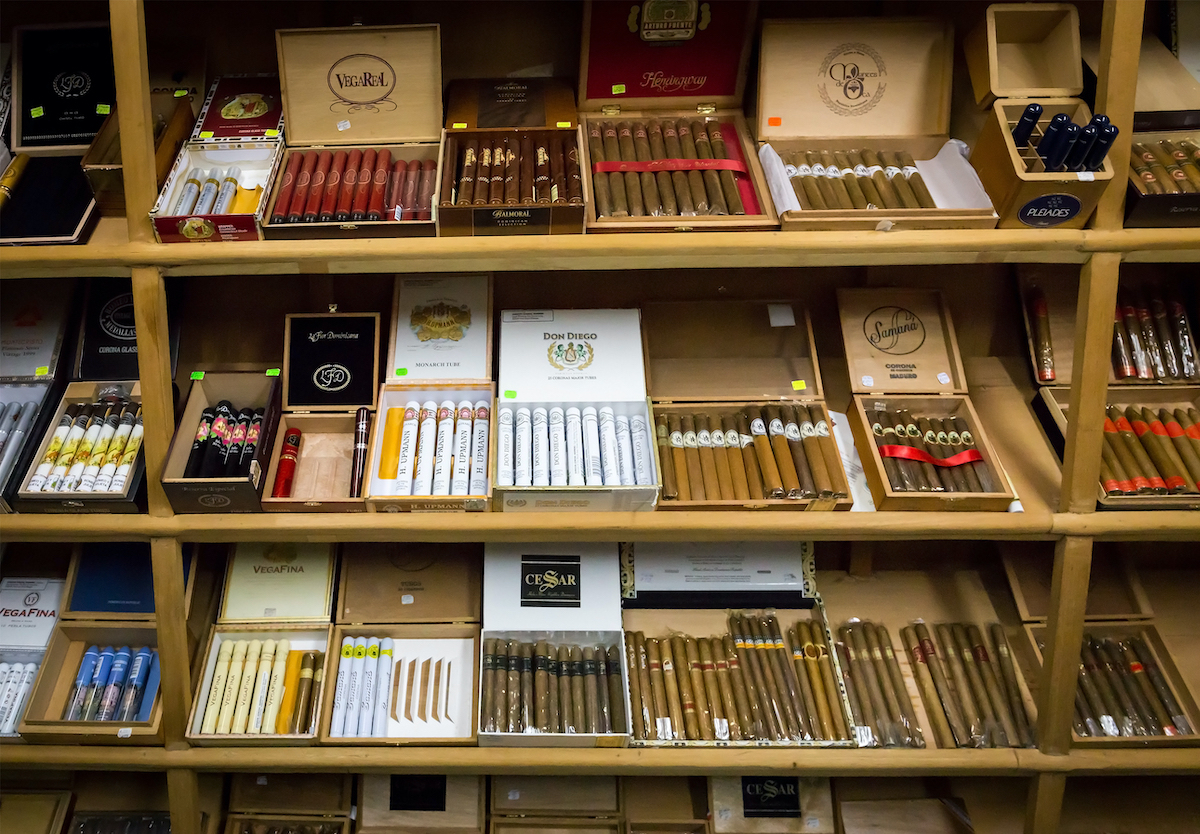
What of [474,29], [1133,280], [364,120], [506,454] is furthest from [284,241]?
[1133,280]

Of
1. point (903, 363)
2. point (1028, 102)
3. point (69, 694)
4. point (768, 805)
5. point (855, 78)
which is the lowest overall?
point (768, 805)

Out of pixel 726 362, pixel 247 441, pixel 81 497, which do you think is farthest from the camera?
pixel 726 362

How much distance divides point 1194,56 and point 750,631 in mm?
1836

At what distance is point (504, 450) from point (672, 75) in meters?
1.05

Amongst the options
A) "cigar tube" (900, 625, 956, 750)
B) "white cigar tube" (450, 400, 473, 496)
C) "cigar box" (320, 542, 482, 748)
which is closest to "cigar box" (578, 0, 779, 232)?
"white cigar tube" (450, 400, 473, 496)

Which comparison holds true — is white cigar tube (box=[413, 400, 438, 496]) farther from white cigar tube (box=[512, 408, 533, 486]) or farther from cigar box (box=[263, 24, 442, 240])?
cigar box (box=[263, 24, 442, 240])

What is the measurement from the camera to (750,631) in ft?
6.21

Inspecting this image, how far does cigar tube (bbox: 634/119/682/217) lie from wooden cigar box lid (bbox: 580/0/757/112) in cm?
8

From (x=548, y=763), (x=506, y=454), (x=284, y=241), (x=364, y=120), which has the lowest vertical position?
(x=548, y=763)

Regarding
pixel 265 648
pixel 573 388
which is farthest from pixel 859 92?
→ pixel 265 648

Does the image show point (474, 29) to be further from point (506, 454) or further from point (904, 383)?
point (904, 383)

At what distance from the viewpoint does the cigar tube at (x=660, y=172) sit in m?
1.70

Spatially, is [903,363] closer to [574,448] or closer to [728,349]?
[728,349]

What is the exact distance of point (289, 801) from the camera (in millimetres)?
1906
